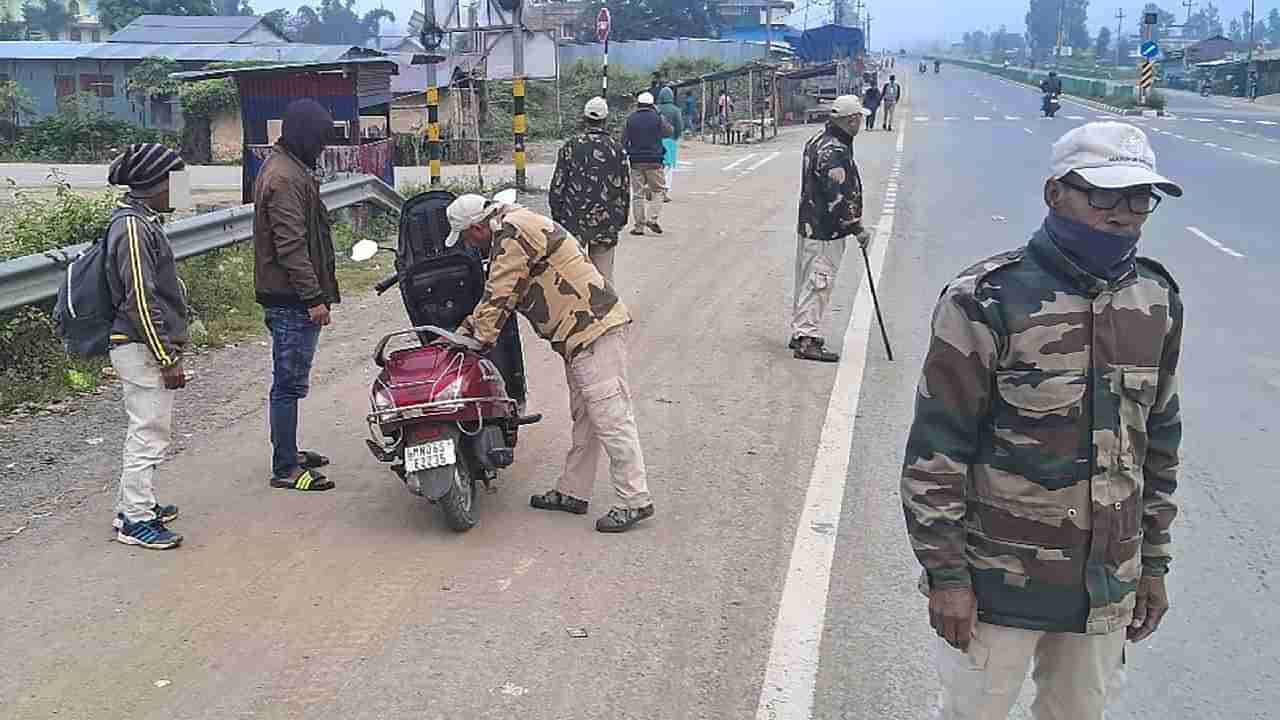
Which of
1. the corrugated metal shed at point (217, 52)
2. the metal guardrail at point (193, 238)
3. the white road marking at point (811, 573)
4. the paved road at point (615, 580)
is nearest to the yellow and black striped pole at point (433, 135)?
the metal guardrail at point (193, 238)

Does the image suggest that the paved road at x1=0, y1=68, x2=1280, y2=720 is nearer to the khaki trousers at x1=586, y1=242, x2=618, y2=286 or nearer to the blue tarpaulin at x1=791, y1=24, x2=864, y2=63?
the khaki trousers at x1=586, y1=242, x2=618, y2=286

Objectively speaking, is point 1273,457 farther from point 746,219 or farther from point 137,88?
point 137,88

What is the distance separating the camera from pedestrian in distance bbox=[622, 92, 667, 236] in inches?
593

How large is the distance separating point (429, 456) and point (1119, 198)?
3343mm

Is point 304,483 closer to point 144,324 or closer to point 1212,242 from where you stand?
point 144,324

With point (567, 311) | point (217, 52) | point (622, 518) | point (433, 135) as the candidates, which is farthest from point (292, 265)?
point (217, 52)

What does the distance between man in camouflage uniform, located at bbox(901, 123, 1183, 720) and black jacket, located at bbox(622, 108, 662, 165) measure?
1255 centimetres

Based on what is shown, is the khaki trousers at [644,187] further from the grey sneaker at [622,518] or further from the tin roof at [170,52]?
the tin roof at [170,52]

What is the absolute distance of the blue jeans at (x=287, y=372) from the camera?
6027 millimetres

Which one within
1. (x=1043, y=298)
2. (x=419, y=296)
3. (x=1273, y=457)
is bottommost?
(x=1273, y=457)

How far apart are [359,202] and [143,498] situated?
330 inches

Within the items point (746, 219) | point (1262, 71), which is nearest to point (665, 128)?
point (746, 219)

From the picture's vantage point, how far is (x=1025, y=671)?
114 inches

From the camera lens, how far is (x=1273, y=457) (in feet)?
21.6
